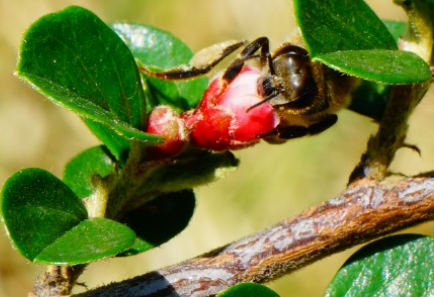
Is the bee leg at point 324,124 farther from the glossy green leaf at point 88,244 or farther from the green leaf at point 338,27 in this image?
the glossy green leaf at point 88,244

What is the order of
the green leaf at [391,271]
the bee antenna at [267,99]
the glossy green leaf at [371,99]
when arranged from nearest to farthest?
the green leaf at [391,271], the bee antenna at [267,99], the glossy green leaf at [371,99]

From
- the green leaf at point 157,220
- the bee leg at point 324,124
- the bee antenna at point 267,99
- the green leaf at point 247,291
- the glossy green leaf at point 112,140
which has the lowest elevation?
the green leaf at point 247,291

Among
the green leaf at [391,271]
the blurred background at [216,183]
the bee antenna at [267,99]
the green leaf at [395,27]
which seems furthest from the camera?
the blurred background at [216,183]

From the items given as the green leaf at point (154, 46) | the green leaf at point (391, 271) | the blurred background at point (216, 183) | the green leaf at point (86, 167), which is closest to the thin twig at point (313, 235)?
the green leaf at point (391, 271)

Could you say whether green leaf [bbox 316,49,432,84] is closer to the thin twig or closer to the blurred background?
the thin twig

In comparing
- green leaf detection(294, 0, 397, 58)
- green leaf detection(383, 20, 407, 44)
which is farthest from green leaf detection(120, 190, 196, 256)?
green leaf detection(383, 20, 407, 44)
